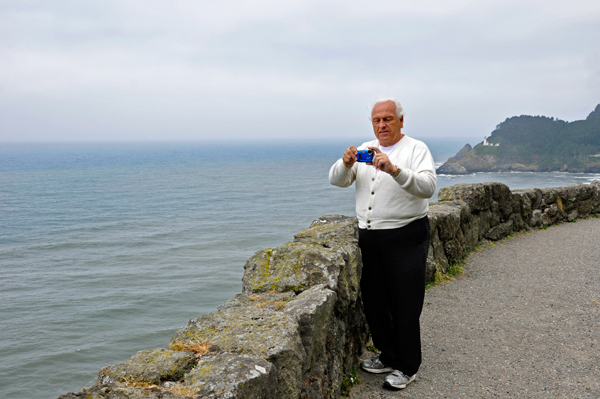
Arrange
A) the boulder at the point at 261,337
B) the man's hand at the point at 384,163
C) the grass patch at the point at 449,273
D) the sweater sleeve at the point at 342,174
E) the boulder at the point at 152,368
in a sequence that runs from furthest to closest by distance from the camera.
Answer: the grass patch at the point at 449,273 → the sweater sleeve at the point at 342,174 → the man's hand at the point at 384,163 → the boulder at the point at 261,337 → the boulder at the point at 152,368

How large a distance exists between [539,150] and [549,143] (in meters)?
5.79

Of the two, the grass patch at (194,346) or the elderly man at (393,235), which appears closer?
the grass patch at (194,346)

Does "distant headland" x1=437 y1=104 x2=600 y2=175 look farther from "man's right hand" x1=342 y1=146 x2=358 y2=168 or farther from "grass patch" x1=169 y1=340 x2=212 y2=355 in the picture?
"grass patch" x1=169 y1=340 x2=212 y2=355

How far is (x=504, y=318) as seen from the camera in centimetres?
582

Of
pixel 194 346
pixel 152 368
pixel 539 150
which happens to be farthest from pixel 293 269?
pixel 539 150

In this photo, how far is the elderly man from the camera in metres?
3.76

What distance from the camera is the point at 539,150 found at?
138 meters

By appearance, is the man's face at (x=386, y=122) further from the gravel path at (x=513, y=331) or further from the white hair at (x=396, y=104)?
the gravel path at (x=513, y=331)

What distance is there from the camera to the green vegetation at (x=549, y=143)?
126 metres

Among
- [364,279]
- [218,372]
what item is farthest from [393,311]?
[218,372]

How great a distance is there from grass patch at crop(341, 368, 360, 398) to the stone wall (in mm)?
53

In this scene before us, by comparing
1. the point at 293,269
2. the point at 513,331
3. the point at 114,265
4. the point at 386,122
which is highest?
the point at 386,122

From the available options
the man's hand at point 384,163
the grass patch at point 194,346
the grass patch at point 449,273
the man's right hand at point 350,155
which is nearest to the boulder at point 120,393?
the grass patch at point 194,346

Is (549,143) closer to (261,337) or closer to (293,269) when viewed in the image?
(293,269)
